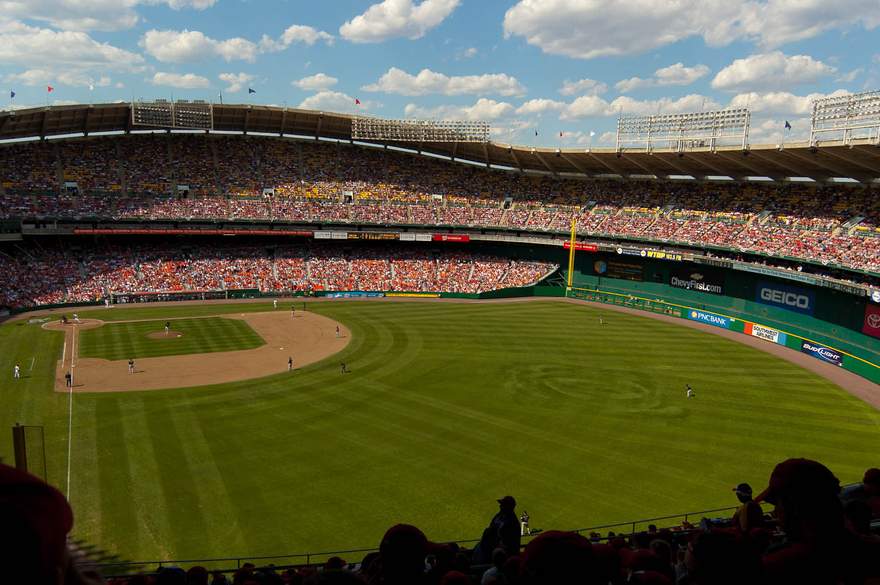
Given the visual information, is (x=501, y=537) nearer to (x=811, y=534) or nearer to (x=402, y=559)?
(x=402, y=559)

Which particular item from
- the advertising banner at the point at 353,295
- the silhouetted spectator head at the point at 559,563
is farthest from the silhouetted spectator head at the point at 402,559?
the advertising banner at the point at 353,295

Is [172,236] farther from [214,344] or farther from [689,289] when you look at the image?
[689,289]

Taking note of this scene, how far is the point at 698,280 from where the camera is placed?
203ft

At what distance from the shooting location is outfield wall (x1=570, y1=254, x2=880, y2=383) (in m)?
44.2

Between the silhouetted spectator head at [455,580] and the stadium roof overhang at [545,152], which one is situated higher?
the stadium roof overhang at [545,152]

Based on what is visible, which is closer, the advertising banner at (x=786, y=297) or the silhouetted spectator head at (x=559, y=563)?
the silhouetted spectator head at (x=559, y=563)

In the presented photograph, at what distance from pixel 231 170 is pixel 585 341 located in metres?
51.5

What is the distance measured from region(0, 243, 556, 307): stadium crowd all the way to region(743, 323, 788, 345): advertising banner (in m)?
26.7

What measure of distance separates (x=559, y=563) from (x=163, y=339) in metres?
49.2

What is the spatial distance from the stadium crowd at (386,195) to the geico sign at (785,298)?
3.71 metres

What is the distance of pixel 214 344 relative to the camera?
4522 cm

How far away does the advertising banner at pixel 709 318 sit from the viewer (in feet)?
179

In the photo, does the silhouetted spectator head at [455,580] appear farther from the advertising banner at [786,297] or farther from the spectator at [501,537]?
the advertising banner at [786,297]

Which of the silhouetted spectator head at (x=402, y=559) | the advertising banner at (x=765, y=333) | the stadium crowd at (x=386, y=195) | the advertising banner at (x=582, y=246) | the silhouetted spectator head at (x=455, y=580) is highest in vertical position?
the stadium crowd at (x=386, y=195)
